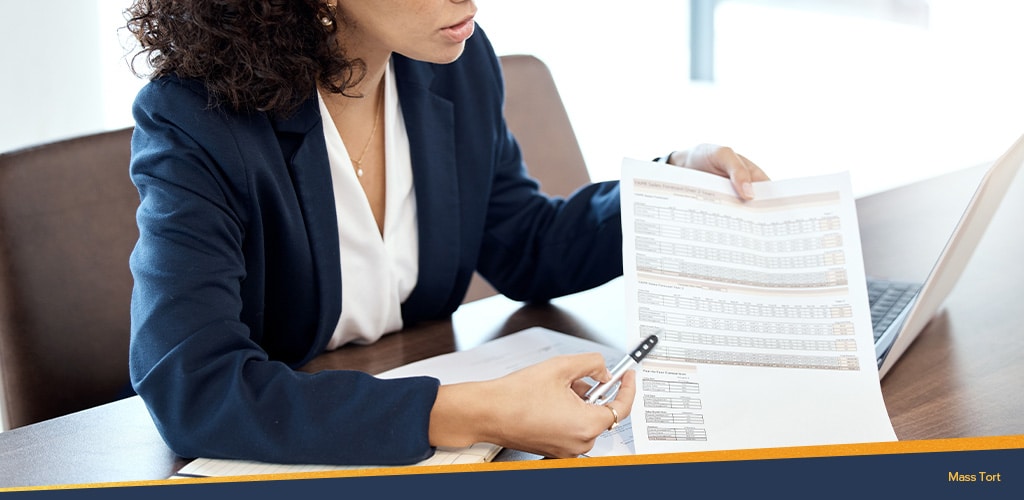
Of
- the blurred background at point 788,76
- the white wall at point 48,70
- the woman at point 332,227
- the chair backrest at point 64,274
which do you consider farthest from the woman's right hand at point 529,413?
the blurred background at point 788,76

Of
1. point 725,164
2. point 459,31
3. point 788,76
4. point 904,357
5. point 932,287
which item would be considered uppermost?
point 459,31

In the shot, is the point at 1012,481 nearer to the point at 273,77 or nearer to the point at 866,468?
the point at 866,468

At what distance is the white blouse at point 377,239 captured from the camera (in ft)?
4.25

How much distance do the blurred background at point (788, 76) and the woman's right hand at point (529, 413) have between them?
3298mm

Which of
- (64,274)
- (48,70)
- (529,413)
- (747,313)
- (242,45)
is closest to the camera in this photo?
(529,413)

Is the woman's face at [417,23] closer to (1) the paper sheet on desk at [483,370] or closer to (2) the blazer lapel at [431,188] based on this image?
(2) the blazer lapel at [431,188]

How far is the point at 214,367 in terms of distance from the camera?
0.94m

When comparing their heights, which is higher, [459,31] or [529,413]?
[459,31]

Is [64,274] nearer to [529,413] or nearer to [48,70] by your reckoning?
[529,413]

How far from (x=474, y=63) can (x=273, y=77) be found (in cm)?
39

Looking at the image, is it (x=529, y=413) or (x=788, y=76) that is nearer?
(x=529, y=413)

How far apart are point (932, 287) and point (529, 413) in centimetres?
44

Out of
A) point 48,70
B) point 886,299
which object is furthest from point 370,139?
point 48,70

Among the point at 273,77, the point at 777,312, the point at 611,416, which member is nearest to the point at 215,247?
the point at 273,77
